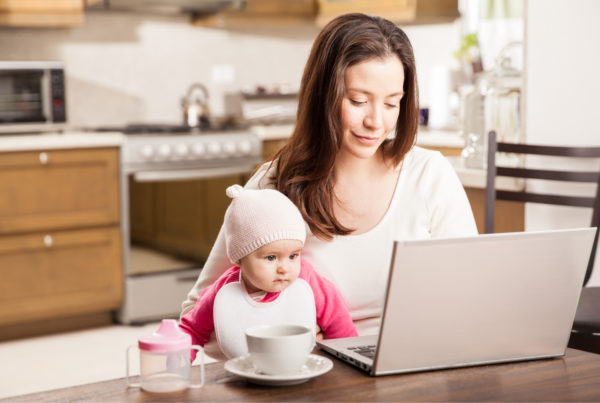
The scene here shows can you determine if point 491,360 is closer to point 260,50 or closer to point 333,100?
point 333,100

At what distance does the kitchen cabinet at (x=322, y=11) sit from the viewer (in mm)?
4190

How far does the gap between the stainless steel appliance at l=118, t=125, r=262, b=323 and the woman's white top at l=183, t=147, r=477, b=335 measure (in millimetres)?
2251

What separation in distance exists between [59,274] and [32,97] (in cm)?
84

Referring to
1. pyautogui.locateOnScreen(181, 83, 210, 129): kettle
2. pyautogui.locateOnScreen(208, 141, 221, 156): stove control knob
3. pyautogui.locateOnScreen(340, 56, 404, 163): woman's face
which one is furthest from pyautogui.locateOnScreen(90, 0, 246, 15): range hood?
pyautogui.locateOnScreen(340, 56, 404, 163): woman's face

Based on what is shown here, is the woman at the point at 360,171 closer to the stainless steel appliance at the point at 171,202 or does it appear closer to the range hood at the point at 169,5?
the stainless steel appliance at the point at 171,202

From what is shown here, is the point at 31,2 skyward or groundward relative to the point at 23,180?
skyward

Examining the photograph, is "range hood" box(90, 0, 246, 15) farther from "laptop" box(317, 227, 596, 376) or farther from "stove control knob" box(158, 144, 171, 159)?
"laptop" box(317, 227, 596, 376)

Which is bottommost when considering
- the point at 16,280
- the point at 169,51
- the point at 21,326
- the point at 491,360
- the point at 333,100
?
the point at 21,326

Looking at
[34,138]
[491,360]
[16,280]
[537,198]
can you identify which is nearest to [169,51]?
[34,138]

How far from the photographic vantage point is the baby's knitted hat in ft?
4.22

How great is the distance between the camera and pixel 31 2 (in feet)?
12.4

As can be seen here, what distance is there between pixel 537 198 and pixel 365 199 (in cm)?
105

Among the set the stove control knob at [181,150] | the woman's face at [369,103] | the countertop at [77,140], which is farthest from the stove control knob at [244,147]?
the woman's face at [369,103]

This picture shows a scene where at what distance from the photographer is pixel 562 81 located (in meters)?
2.54
